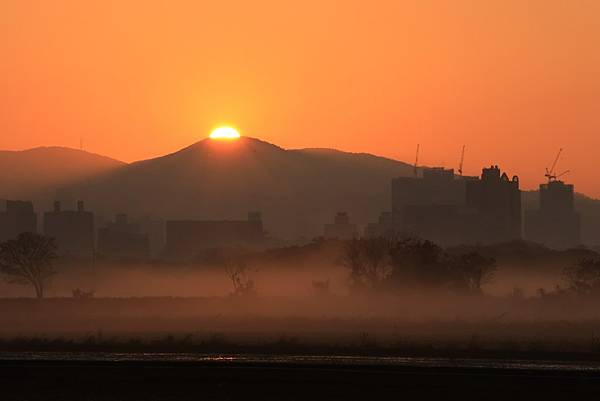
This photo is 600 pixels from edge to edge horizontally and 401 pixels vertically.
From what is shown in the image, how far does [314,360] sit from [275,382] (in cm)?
701

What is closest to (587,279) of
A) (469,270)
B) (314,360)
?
(469,270)

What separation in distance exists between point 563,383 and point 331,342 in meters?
25.7

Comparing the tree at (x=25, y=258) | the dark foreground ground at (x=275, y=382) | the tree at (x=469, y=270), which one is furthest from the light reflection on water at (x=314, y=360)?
the tree at (x=25, y=258)

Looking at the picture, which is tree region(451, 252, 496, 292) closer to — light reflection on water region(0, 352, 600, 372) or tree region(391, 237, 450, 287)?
tree region(391, 237, 450, 287)

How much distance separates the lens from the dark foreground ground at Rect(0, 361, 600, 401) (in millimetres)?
44000

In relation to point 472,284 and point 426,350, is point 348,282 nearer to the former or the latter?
point 472,284

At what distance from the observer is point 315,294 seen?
16600 centimetres

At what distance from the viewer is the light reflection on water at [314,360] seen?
169 ft

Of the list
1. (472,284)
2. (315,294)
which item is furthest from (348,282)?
(472,284)

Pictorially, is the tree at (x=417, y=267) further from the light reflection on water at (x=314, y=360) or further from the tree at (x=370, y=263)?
the light reflection on water at (x=314, y=360)

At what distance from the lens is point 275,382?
46.2 meters

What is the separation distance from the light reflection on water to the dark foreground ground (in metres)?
1.58

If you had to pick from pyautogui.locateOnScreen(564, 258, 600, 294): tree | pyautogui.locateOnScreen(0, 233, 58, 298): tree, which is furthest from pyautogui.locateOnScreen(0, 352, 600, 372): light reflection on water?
pyautogui.locateOnScreen(0, 233, 58, 298): tree

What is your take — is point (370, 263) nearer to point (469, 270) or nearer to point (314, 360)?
point (469, 270)
